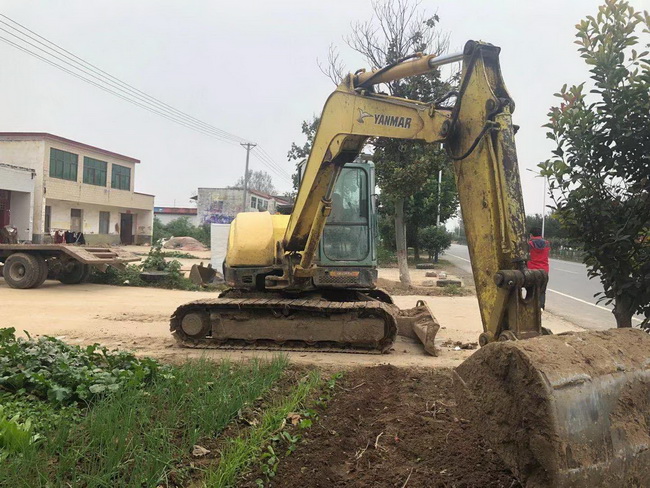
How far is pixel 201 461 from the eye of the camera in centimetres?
322

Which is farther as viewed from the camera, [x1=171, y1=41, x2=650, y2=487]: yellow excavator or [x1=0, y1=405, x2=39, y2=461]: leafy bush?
[x1=0, y1=405, x2=39, y2=461]: leafy bush

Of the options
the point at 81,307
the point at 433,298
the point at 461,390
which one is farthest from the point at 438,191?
the point at 461,390

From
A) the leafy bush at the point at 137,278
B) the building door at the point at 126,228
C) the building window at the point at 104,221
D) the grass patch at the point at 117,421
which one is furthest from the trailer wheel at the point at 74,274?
the building door at the point at 126,228

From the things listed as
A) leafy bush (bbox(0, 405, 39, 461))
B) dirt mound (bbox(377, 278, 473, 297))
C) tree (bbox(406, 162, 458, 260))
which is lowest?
dirt mound (bbox(377, 278, 473, 297))

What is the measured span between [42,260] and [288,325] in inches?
385

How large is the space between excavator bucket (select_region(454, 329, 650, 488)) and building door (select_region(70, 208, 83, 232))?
37753 millimetres

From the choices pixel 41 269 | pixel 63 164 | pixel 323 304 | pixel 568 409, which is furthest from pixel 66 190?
pixel 568 409

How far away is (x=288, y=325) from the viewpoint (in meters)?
7.07

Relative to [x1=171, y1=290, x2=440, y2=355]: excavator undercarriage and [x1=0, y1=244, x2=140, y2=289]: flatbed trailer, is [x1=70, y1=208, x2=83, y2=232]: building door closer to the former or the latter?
[x1=0, y1=244, x2=140, y2=289]: flatbed trailer

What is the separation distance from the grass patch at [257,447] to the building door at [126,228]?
41.7 meters

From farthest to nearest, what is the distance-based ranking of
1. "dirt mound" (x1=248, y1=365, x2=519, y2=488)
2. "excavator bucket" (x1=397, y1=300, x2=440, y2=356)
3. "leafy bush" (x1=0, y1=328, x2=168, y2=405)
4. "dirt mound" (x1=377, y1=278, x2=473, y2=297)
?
"dirt mound" (x1=377, y1=278, x2=473, y2=297) → "excavator bucket" (x1=397, y1=300, x2=440, y2=356) → "leafy bush" (x1=0, y1=328, x2=168, y2=405) → "dirt mound" (x1=248, y1=365, x2=519, y2=488)

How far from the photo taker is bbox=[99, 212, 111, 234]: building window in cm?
3938

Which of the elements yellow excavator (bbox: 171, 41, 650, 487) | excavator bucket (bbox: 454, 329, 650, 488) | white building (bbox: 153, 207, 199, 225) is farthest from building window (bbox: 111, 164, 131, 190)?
excavator bucket (bbox: 454, 329, 650, 488)

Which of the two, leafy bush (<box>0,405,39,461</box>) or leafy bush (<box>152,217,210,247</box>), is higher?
leafy bush (<box>152,217,210,247</box>)
